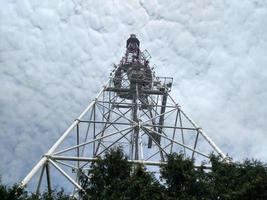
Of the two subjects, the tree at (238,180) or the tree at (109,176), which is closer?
the tree at (238,180)

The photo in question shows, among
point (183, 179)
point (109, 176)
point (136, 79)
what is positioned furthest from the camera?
point (136, 79)

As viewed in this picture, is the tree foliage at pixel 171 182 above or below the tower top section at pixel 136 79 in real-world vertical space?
below

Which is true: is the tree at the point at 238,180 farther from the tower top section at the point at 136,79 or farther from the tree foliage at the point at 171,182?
the tower top section at the point at 136,79

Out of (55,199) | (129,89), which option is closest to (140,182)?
(55,199)

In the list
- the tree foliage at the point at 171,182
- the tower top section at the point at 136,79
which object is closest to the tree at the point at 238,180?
the tree foliage at the point at 171,182

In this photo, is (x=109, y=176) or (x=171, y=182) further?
(x=109, y=176)

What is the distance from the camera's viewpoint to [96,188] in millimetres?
10250

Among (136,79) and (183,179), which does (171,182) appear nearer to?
(183,179)

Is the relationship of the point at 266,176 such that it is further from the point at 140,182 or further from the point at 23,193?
the point at 23,193

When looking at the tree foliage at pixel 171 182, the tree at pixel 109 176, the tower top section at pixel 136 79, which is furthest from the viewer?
the tower top section at pixel 136 79

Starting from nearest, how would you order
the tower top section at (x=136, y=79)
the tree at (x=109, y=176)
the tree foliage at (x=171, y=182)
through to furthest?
the tree foliage at (x=171, y=182) < the tree at (x=109, y=176) < the tower top section at (x=136, y=79)

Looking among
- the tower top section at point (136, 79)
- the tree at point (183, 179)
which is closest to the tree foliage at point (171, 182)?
the tree at point (183, 179)

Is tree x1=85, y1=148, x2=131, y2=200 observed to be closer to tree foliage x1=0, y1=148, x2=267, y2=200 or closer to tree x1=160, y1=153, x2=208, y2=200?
tree foliage x1=0, y1=148, x2=267, y2=200

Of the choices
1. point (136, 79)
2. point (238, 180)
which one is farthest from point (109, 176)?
point (136, 79)
